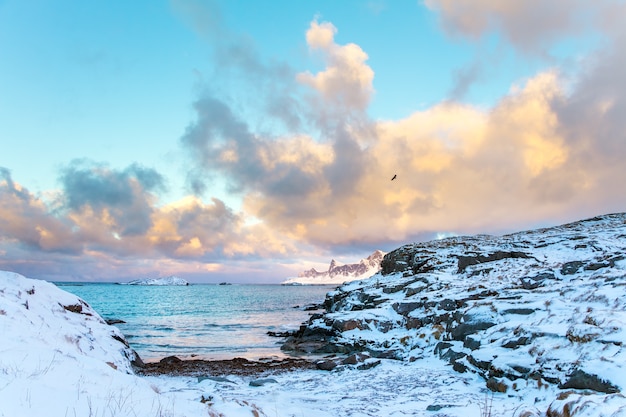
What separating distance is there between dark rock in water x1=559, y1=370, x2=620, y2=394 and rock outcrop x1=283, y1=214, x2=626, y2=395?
0.08 ft

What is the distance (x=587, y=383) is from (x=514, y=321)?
21.9ft

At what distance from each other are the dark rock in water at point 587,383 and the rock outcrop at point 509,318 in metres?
0.02

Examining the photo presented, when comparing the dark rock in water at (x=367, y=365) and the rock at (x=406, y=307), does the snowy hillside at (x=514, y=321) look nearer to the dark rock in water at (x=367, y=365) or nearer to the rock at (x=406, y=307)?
the rock at (x=406, y=307)

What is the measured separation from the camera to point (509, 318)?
1755 cm

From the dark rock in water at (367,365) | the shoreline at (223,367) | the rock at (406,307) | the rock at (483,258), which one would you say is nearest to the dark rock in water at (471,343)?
the dark rock in water at (367,365)

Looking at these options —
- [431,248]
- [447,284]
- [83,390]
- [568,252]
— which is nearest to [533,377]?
[83,390]

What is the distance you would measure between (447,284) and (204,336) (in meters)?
22.6

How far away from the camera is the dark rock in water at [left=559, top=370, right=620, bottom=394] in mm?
9594

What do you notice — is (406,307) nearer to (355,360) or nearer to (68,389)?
(355,360)

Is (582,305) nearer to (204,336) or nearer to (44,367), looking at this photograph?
(44,367)

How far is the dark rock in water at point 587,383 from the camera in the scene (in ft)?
31.5

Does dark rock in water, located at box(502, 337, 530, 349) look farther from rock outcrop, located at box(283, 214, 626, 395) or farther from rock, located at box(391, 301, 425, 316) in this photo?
rock, located at box(391, 301, 425, 316)

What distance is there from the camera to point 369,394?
1355 cm

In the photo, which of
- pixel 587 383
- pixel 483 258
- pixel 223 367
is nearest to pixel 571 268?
pixel 483 258
